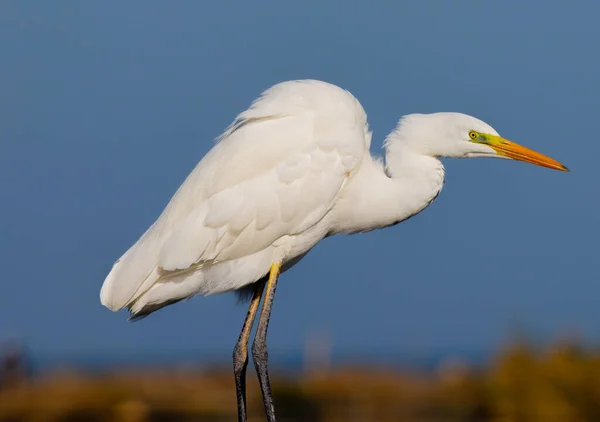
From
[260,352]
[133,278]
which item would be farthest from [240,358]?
[133,278]

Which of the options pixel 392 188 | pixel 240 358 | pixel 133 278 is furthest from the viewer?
pixel 240 358

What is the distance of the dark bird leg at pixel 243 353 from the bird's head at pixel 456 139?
1.25 meters

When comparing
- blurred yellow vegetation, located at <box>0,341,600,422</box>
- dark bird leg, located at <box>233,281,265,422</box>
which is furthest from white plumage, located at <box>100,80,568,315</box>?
blurred yellow vegetation, located at <box>0,341,600,422</box>

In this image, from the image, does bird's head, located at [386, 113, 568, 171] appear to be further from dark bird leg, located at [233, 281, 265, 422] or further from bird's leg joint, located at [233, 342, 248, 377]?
bird's leg joint, located at [233, 342, 248, 377]

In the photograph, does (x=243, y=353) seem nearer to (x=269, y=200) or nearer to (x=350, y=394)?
(x=269, y=200)

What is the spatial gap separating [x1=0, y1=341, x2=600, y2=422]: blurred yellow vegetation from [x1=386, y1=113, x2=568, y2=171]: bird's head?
5989mm

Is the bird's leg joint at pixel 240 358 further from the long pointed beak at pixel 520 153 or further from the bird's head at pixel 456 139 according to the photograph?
the long pointed beak at pixel 520 153

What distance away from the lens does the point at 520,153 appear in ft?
20.4

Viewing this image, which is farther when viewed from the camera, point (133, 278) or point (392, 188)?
point (392, 188)

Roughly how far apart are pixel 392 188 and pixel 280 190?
27.2 inches

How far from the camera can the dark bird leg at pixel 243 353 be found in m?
6.11

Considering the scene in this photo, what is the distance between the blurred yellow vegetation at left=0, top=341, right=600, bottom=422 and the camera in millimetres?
11828

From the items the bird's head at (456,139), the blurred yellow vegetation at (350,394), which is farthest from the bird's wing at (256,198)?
the blurred yellow vegetation at (350,394)

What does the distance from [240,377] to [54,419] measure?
7401mm
